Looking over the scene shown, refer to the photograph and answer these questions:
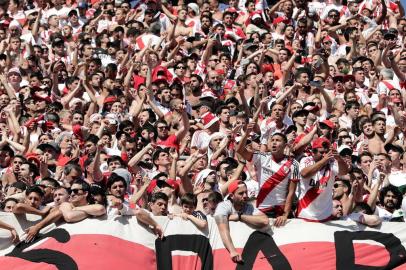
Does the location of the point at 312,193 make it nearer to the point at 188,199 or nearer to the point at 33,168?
the point at 188,199

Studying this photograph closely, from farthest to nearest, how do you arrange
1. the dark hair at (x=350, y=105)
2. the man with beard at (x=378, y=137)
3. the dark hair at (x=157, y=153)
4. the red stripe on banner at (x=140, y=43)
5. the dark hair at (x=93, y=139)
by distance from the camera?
1. the red stripe on banner at (x=140, y=43)
2. the dark hair at (x=350, y=105)
3. the man with beard at (x=378, y=137)
4. the dark hair at (x=93, y=139)
5. the dark hair at (x=157, y=153)

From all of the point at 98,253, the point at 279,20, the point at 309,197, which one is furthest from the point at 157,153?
the point at 279,20

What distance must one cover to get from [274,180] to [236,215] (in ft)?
1.89

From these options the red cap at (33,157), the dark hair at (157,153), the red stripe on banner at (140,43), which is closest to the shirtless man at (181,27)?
the red stripe on banner at (140,43)

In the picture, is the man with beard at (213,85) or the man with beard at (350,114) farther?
the man with beard at (213,85)

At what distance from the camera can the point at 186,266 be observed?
40.7 ft

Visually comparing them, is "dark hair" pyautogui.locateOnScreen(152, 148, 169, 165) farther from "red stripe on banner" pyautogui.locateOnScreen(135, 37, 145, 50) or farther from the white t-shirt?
"red stripe on banner" pyautogui.locateOnScreen(135, 37, 145, 50)

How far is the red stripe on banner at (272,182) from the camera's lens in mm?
12938

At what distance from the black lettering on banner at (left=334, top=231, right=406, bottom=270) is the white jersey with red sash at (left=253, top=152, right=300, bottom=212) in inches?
26.9

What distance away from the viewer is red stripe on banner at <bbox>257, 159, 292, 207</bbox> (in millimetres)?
12938

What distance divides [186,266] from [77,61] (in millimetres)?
7987

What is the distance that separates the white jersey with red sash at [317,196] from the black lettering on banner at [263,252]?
0.49 metres

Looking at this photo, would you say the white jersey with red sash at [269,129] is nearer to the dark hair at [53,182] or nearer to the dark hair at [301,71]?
the dark hair at [301,71]

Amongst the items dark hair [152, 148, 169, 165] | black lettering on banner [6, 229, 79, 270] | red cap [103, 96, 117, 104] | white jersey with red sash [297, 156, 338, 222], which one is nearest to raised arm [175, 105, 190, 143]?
dark hair [152, 148, 169, 165]
